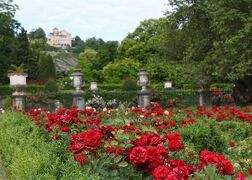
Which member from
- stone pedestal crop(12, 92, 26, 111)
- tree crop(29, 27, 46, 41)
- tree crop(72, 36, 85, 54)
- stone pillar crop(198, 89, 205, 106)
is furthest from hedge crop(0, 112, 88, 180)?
tree crop(29, 27, 46, 41)

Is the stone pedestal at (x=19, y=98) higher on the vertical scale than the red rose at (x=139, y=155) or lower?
lower

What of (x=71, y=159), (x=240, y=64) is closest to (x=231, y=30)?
(x=240, y=64)

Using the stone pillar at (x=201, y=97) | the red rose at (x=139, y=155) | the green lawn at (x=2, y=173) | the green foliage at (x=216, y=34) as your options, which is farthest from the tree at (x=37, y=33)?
the red rose at (x=139, y=155)

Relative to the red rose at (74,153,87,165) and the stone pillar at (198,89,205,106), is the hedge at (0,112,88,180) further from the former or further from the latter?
the stone pillar at (198,89,205,106)

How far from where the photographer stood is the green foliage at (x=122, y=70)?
1907 inches

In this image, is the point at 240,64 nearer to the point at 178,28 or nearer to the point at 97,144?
the point at 178,28

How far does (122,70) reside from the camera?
48750 millimetres

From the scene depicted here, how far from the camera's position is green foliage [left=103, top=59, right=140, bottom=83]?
4844cm

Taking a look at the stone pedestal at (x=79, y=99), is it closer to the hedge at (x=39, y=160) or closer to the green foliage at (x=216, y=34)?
the green foliage at (x=216, y=34)

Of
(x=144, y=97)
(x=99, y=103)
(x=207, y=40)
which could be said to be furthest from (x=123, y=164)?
(x=207, y=40)

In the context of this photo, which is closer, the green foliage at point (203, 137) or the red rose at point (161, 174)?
the red rose at point (161, 174)

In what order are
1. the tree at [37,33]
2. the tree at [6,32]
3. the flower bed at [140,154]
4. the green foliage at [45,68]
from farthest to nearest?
1. the tree at [37,33]
2. the green foliage at [45,68]
3. the tree at [6,32]
4. the flower bed at [140,154]

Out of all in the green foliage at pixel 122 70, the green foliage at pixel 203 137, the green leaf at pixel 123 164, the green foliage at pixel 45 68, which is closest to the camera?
the green leaf at pixel 123 164

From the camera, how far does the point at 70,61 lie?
102812 millimetres
